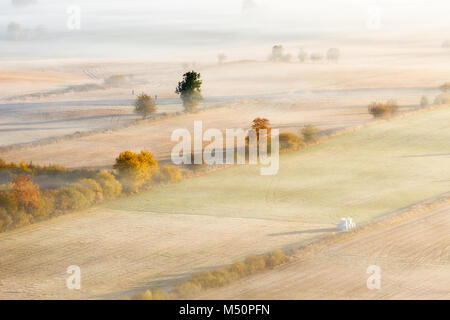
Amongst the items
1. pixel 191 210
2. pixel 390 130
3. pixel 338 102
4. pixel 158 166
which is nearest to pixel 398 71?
pixel 338 102

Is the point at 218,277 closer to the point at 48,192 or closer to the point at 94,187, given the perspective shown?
the point at 48,192

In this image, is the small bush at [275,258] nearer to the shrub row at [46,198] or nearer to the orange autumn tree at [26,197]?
the shrub row at [46,198]

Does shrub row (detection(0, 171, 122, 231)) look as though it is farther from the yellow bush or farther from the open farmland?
the yellow bush

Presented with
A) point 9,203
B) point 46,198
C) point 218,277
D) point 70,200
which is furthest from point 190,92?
point 218,277

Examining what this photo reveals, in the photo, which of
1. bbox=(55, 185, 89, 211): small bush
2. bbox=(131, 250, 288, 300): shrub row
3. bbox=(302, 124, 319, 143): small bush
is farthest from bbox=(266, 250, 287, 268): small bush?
bbox=(302, 124, 319, 143): small bush

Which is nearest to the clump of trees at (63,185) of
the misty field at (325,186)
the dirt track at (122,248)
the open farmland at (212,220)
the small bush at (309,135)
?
the open farmland at (212,220)
